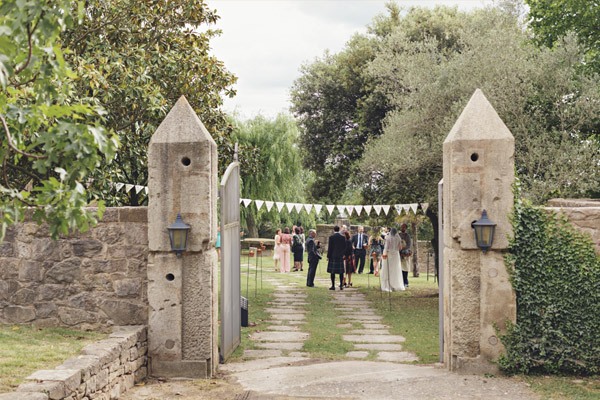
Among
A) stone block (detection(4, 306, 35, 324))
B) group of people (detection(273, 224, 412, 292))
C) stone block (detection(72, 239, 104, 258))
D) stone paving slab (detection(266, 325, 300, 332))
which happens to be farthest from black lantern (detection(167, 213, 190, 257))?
group of people (detection(273, 224, 412, 292))

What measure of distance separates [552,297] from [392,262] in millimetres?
9205

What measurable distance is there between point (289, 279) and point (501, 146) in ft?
42.7

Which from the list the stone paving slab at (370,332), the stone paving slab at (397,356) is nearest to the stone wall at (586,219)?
the stone paving slab at (397,356)

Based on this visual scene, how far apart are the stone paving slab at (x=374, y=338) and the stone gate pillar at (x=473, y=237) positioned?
7.78ft

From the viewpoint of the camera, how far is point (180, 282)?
7527mm

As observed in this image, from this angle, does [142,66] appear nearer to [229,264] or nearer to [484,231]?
[229,264]

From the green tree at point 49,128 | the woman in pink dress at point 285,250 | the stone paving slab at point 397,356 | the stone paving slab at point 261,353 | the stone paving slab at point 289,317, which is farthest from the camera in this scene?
the woman in pink dress at point 285,250

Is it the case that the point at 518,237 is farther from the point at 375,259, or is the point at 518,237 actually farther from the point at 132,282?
the point at 375,259

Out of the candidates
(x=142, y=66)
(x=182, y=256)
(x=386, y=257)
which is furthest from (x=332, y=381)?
(x=386, y=257)

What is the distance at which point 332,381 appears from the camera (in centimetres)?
714

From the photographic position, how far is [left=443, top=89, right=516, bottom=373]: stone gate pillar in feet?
24.5

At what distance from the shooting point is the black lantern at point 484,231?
24.1ft

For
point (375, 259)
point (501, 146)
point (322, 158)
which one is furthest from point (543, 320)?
point (375, 259)

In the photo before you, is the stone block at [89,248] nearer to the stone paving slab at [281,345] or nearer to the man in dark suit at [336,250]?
the stone paving slab at [281,345]
